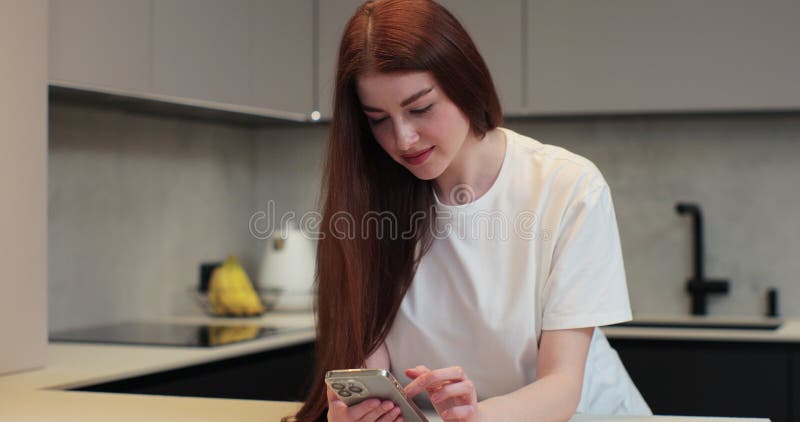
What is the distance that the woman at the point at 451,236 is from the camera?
137cm

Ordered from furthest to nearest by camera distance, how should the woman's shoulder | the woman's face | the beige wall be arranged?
the beige wall, the woman's shoulder, the woman's face

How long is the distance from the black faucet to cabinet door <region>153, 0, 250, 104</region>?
1.54 meters

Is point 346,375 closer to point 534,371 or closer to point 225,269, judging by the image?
point 534,371

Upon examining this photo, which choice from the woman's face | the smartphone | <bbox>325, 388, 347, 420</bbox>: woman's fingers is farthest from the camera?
the woman's face

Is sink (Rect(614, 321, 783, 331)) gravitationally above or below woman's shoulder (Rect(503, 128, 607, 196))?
below

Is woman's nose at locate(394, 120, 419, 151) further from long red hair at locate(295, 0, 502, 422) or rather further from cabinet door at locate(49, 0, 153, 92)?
cabinet door at locate(49, 0, 153, 92)

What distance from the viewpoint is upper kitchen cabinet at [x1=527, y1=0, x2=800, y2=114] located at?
2918mm

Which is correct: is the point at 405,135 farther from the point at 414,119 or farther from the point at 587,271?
the point at 587,271

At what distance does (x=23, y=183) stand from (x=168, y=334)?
0.76m

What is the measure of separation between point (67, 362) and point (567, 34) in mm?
1774

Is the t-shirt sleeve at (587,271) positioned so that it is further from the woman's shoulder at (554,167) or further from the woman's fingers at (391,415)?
the woman's fingers at (391,415)

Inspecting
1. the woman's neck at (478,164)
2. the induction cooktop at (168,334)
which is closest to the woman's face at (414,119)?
the woman's neck at (478,164)

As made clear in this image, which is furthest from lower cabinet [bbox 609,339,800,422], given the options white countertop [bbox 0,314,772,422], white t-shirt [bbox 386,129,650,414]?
white t-shirt [bbox 386,129,650,414]

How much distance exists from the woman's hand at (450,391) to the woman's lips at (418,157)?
35 cm
